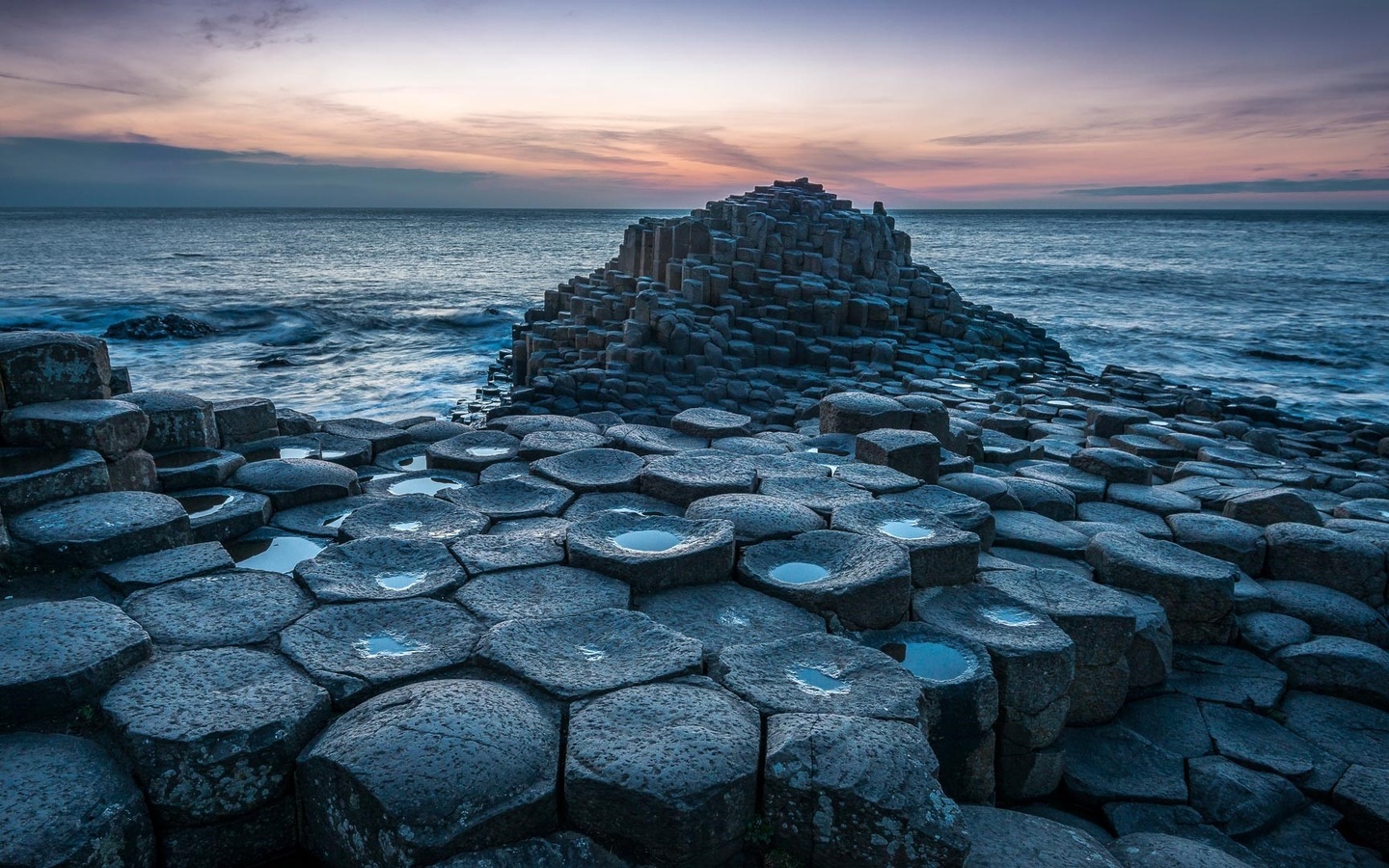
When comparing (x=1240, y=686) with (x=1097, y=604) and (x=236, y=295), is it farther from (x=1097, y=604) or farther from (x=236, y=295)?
(x=236, y=295)

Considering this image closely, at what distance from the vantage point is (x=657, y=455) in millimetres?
5832

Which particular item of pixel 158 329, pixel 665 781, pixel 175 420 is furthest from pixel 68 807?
pixel 158 329

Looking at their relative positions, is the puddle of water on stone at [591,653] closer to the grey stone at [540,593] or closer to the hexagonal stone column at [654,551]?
the grey stone at [540,593]

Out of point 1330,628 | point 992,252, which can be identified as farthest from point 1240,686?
point 992,252

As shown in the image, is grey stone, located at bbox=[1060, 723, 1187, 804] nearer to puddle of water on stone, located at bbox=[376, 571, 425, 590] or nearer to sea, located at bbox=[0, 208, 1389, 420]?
puddle of water on stone, located at bbox=[376, 571, 425, 590]

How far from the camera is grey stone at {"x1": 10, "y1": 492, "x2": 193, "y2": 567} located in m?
3.79

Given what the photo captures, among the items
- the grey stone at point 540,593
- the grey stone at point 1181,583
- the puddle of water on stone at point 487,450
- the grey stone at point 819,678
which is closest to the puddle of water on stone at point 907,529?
the grey stone at point 819,678

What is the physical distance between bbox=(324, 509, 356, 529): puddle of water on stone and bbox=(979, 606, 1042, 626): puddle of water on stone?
11.5 ft

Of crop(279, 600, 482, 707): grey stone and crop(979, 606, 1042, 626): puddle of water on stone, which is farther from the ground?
crop(279, 600, 482, 707): grey stone

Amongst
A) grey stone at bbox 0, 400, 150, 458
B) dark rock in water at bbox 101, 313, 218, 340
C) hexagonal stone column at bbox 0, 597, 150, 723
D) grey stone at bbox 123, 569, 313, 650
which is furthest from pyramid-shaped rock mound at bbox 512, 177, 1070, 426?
dark rock in water at bbox 101, 313, 218, 340

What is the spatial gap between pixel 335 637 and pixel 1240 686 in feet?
15.3

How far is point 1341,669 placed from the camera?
453cm

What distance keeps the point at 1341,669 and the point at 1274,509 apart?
187cm

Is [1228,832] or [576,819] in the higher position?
[576,819]
